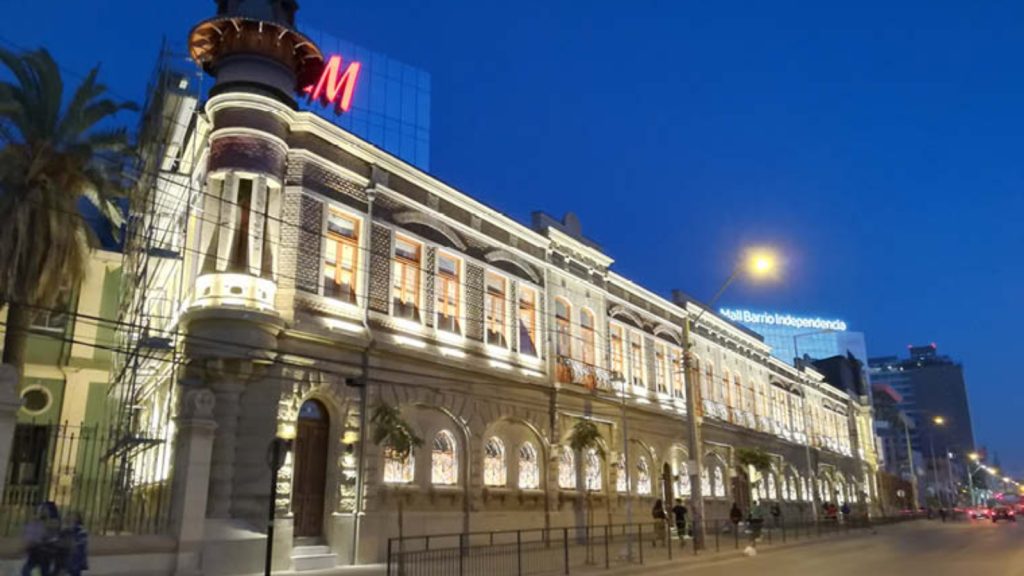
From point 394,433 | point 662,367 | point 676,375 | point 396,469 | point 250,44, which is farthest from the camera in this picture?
point 676,375

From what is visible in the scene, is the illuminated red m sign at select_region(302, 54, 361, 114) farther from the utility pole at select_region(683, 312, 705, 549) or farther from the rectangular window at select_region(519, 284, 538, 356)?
the utility pole at select_region(683, 312, 705, 549)

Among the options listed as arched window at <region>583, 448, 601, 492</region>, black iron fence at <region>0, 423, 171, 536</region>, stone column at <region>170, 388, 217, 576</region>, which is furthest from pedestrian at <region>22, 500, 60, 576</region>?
arched window at <region>583, 448, 601, 492</region>

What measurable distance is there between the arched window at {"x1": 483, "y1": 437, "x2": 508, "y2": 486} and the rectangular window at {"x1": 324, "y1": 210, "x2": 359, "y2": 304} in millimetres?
7324

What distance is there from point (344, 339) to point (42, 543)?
34.2 feet

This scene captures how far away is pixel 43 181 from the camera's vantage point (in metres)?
19.8

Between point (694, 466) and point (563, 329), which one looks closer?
point (694, 466)

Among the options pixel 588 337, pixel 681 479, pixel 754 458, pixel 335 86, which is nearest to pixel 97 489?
pixel 335 86

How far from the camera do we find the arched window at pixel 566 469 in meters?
29.2

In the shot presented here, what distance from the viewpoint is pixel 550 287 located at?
30.9 meters

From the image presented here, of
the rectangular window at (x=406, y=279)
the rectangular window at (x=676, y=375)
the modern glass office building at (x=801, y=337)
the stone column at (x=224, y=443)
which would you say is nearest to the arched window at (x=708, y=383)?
the rectangular window at (x=676, y=375)

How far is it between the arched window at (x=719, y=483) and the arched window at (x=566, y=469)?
15.6 meters

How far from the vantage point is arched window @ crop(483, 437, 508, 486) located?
1013 inches

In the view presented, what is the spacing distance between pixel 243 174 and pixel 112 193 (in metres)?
4.83

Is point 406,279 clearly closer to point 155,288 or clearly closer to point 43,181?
point 155,288
